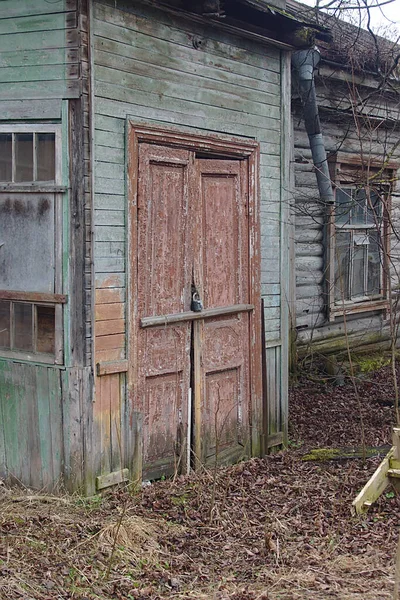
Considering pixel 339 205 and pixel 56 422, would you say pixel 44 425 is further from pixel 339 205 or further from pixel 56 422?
→ pixel 339 205

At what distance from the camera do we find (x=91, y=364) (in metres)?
5.90

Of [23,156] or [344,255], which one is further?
[344,255]

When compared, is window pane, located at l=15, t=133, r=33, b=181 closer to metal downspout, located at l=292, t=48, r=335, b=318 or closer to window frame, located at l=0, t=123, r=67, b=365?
window frame, located at l=0, t=123, r=67, b=365

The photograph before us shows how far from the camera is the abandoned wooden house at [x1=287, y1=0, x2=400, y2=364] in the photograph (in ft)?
33.4

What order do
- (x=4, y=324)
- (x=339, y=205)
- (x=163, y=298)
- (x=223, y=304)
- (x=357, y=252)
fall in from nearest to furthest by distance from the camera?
(x=4, y=324), (x=163, y=298), (x=223, y=304), (x=339, y=205), (x=357, y=252)

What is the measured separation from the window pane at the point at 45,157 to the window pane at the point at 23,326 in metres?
0.96

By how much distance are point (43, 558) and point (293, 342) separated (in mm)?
5947

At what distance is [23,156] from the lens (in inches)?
236

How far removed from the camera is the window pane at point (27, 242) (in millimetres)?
5906

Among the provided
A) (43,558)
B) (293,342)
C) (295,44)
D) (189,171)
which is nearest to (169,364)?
(189,171)

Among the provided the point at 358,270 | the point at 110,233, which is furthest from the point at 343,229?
the point at 110,233

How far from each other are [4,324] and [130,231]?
1181mm

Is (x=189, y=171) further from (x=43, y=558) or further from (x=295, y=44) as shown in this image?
(x=43, y=558)

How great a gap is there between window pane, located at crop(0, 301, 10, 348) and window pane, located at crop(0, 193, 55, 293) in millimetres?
146
